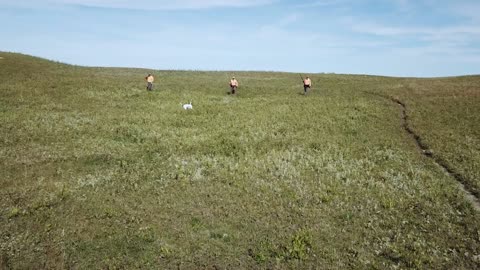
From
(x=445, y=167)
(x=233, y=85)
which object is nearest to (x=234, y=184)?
(x=445, y=167)

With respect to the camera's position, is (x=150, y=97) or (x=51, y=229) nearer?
(x=51, y=229)

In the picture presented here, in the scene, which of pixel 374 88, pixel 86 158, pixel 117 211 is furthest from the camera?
pixel 374 88

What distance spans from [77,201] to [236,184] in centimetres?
877

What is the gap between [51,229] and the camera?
19.9m

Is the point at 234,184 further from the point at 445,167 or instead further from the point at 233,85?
the point at 233,85

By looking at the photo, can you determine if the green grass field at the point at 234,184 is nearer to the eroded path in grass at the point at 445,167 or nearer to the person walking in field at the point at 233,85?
the eroded path in grass at the point at 445,167

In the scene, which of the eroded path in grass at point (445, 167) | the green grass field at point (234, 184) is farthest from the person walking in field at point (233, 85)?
the eroded path in grass at point (445, 167)

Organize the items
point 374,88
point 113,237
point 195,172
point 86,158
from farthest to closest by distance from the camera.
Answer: point 374,88
point 86,158
point 195,172
point 113,237

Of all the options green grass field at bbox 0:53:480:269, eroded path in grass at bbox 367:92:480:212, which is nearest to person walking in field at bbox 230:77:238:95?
green grass field at bbox 0:53:480:269

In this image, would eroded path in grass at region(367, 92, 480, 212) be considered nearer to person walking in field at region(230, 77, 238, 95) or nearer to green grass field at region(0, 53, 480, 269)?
green grass field at region(0, 53, 480, 269)

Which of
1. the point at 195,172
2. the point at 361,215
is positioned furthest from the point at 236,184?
the point at 361,215

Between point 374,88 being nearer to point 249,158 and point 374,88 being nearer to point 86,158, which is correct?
point 249,158

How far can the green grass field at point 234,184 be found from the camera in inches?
739

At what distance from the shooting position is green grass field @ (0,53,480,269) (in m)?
18.8
